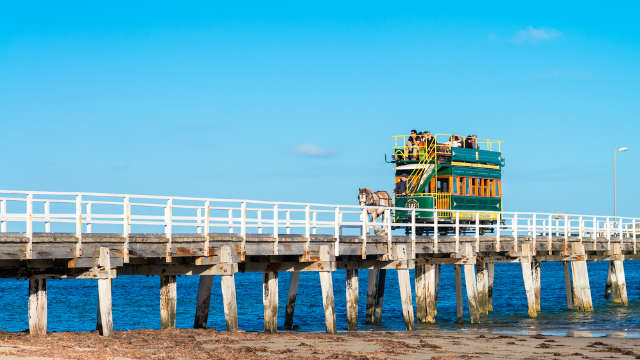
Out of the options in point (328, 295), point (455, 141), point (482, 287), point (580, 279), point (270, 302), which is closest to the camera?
point (328, 295)

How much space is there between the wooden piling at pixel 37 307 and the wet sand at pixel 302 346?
10.4 inches

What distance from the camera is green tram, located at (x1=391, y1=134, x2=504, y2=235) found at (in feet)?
128

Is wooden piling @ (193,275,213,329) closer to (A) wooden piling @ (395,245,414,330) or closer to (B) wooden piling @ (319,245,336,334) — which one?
(B) wooden piling @ (319,245,336,334)

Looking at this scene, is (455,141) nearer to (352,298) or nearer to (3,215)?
(352,298)

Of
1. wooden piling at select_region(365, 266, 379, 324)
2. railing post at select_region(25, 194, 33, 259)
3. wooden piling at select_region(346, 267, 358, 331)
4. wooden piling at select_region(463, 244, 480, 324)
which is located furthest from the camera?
wooden piling at select_region(365, 266, 379, 324)

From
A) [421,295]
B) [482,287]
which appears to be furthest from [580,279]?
[421,295]

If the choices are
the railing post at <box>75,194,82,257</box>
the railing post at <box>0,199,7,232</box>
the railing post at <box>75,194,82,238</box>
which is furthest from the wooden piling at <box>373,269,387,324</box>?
the railing post at <box>0,199,7,232</box>

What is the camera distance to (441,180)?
39500 millimetres

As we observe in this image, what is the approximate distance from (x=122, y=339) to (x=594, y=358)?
33.1ft

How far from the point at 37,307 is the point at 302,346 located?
5.76m

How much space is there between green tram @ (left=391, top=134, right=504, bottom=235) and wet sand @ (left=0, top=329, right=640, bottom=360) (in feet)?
45.9

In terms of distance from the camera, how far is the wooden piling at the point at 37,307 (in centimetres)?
1980

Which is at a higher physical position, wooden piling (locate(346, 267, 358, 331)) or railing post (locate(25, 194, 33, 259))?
railing post (locate(25, 194, 33, 259))

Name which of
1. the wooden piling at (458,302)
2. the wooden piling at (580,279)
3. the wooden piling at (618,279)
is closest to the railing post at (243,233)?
the wooden piling at (458,302)
